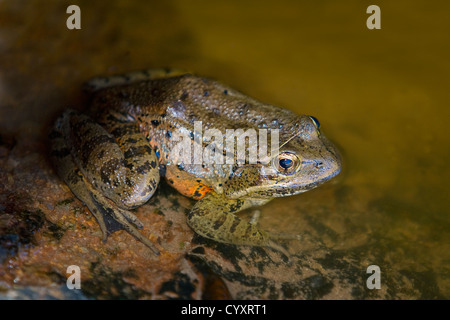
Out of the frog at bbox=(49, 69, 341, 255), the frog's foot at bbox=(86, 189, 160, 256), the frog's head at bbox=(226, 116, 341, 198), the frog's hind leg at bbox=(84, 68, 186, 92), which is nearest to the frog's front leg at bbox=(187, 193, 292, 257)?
the frog at bbox=(49, 69, 341, 255)

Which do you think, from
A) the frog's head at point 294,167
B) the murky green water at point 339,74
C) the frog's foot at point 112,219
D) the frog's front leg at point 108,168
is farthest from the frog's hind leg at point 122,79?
the frog's head at point 294,167

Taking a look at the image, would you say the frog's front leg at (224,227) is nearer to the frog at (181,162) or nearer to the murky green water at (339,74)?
the frog at (181,162)

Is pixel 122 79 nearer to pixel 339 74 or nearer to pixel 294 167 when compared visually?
pixel 294 167

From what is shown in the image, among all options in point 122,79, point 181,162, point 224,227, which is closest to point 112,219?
point 181,162

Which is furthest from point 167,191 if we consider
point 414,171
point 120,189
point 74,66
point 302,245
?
point 414,171

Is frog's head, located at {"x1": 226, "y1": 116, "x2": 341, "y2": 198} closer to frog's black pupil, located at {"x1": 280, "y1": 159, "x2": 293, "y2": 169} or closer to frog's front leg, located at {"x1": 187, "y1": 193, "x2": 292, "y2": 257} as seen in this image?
frog's black pupil, located at {"x1": 280, "y1": 159, "x2": 293, "y2": 169}
